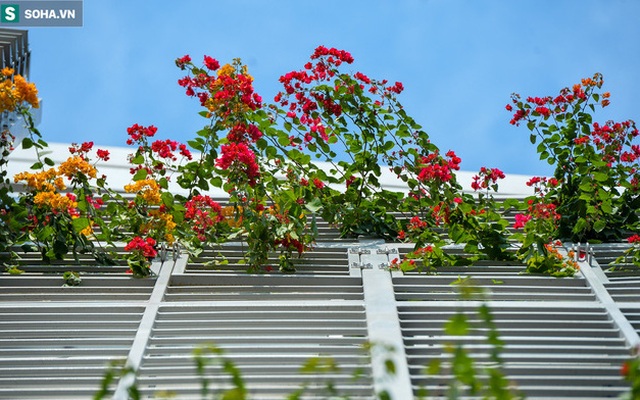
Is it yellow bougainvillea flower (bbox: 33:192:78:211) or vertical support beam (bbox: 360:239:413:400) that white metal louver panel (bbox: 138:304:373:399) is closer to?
vertical support beam (bbox: 360:239:413:400)

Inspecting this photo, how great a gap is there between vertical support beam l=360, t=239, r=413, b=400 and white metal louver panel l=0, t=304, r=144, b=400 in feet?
3.91

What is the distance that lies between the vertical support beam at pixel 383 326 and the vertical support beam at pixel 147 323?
107 centimetres

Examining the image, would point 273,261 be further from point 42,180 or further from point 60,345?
point 60,345

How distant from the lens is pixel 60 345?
249 inches

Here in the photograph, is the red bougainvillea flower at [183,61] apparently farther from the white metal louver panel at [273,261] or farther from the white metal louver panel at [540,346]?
the white metal louver panel at [540,346]

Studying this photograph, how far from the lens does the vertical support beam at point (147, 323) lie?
556 cm

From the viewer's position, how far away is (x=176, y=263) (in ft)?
24.6

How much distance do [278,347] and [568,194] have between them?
123 inches

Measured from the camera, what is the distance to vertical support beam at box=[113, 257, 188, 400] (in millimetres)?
5562

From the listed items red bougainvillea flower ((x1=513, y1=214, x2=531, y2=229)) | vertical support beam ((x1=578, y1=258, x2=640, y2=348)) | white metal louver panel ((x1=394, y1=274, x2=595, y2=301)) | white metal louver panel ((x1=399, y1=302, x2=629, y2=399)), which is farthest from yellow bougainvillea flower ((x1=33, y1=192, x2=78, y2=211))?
vertical support beam ((x1=578, y1=258, x2=640, y2=348))

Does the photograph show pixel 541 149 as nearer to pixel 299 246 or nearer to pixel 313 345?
pixel 299 246

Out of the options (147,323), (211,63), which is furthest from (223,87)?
(147,323)

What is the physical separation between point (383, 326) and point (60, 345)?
5.20 feet

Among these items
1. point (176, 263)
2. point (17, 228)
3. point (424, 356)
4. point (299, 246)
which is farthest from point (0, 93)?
point (424, 356)
